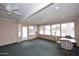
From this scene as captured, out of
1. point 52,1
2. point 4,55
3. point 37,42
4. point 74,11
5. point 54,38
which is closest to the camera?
point 52,1

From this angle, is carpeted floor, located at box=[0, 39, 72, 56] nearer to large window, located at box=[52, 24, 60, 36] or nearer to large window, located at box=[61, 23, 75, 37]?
large window, located at box=[52, 24, 60, 36]

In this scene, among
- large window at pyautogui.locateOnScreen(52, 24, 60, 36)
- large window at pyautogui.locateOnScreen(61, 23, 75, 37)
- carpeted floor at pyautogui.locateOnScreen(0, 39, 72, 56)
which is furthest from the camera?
carpeted floor at pyautogui.locateOnScreen(0, 39, 72, 56)

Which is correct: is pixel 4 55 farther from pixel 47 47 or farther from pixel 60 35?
pixel 60 35

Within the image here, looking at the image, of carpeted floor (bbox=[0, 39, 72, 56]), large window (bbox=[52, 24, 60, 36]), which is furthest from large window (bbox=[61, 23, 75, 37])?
carpeted floor (bbox=[0, 39, 72, 56])

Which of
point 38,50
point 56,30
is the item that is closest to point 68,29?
point 56,30

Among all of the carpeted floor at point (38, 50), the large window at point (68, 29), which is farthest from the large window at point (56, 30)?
the carpeted floor at point (38, 50)

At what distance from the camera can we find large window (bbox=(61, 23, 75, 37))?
1142 mm

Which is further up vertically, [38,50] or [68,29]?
[68,29]

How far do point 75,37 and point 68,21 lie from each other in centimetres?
29

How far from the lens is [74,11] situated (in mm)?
1201

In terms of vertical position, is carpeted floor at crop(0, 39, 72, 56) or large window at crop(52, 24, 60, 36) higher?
large window at crop(52, 24, 60, 36)

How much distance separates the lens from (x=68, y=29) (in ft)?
3.85

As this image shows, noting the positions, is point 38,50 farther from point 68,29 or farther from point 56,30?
point 68,29

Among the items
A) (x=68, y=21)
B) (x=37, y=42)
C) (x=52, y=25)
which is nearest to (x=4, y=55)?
(x=37, y=42)
